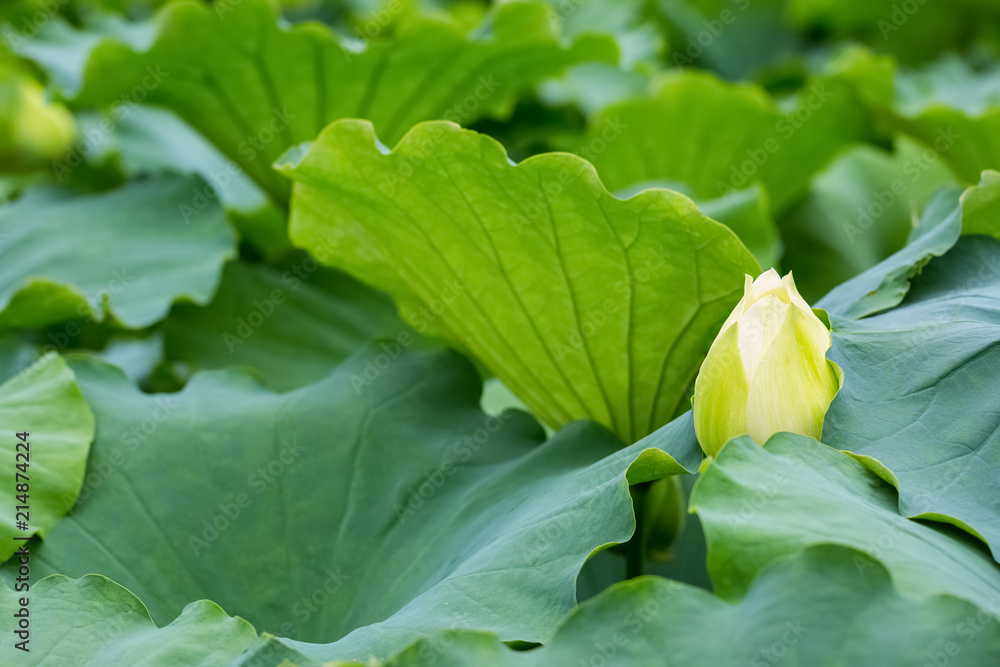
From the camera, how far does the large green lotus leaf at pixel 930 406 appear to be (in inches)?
24.8

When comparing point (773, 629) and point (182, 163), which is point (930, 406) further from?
point (182, 163)

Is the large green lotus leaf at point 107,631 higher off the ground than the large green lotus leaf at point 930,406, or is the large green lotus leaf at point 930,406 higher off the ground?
the large green lotus leaf at point 930,406

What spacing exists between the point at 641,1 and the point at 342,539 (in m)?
1.57

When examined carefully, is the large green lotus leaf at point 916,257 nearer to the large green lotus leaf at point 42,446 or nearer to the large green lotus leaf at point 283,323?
the large green lotus leaf at point 283,323

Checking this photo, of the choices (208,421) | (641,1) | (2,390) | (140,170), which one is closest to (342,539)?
(208,421)

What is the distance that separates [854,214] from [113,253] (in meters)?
1.32

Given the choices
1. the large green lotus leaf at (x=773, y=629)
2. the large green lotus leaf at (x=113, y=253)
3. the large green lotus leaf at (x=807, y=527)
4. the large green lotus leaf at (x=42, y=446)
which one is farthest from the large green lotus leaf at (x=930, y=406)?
the large green lotus leaf at (x=113, y=253)

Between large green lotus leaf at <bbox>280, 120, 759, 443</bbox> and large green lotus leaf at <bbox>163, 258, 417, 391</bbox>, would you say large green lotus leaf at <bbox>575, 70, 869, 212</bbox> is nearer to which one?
large green lotus leaf at <bbox>163, 258, 417, 391</bbox>

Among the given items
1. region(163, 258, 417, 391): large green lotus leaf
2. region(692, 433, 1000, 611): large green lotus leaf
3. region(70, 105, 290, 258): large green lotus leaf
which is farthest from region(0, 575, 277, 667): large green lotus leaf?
region(70, 105, 290, 258): large green lotus leaf

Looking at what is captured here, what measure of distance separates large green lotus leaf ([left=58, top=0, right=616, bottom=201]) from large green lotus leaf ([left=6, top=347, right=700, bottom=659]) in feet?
1.51

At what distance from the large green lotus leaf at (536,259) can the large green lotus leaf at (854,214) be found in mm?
842

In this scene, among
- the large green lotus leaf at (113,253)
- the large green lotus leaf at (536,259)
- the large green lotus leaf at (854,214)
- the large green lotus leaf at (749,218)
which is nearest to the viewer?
the large green lotus leaf at (536,259)

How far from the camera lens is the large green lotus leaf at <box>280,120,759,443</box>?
0.81m

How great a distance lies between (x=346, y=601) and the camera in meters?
0.86
